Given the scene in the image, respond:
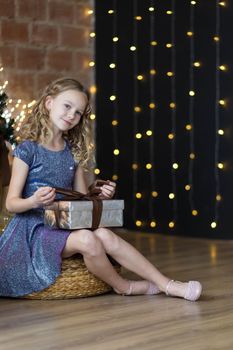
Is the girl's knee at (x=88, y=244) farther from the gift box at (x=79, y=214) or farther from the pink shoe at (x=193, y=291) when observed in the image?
the pink shoe at (x=193, y=291)

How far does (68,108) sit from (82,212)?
44cm

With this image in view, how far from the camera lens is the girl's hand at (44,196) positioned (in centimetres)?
284

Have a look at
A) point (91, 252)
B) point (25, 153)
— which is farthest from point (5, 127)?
point (91, 252)

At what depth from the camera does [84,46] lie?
18.4ft

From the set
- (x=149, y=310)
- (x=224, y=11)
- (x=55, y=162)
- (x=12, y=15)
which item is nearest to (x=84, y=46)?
(x=12, y=15)

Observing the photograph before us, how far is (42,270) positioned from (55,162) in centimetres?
46

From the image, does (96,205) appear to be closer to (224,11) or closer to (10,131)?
(10,131)

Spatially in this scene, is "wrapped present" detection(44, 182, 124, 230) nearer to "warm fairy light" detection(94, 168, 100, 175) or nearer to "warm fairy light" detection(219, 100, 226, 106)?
"warm fairy light" detection(219, 100, 226, 106)

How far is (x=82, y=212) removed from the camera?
9.69ft

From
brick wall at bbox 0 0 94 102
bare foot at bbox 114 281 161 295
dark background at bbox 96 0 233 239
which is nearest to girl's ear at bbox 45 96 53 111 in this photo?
bare foot at bbox 114 281 161 295

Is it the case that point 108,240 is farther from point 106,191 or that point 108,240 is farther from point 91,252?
point 106,191

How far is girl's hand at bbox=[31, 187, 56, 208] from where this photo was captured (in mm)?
2844

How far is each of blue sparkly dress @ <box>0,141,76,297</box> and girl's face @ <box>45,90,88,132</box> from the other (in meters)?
0.13

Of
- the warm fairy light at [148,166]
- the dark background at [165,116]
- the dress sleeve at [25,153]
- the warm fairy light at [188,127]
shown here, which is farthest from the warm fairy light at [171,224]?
the dress sleeve at [25,153]
